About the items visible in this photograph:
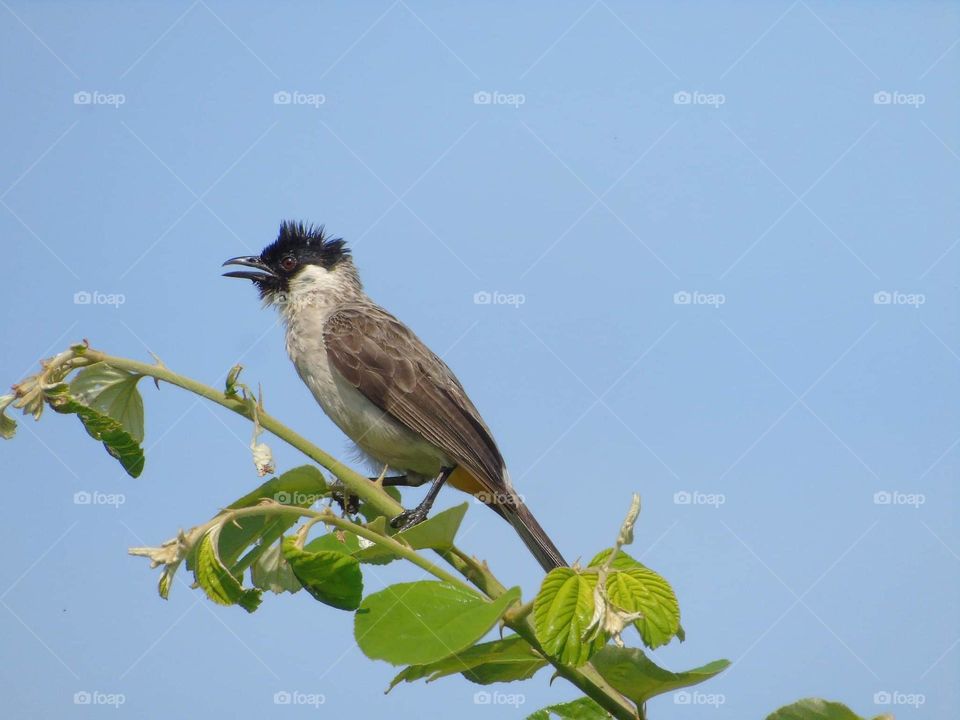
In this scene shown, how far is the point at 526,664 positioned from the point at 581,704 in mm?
151

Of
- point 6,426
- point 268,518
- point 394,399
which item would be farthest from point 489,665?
point 394,399

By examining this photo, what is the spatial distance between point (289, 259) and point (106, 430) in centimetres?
403

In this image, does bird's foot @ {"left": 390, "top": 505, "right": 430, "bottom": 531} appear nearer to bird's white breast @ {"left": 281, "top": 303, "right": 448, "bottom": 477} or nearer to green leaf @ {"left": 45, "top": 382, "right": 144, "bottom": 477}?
bird's white breast @ {"left": 281, "top": 303, "right": 448, "bottom": 477}

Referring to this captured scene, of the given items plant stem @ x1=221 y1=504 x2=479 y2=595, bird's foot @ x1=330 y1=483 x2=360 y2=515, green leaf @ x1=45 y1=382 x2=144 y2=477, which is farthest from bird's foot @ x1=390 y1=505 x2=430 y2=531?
plant stem @ x1=221 y1=504 x2=479 y2=595

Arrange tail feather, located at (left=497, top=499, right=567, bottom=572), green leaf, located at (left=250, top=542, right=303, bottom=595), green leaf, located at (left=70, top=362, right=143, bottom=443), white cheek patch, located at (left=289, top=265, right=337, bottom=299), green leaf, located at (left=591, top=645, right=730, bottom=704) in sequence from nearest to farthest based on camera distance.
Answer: green leaf, located at (left=591, top=645, right=730, bottom=704), green leaf, located at (left=250, top=542, right=303, bottom=595), green leaf, located at (left=70, top=362, right=143, bottom=443), tail feather, located at (left=497, top=499, right=567, bottom=572), white cheek patch, located at (left=289, top=265, right=337, bottom=299)

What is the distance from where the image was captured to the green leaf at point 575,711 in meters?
2.09

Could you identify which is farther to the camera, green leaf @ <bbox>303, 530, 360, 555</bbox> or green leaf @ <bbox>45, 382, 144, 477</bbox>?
green leaf @ <bbox>303, 530, 360, 555</bbox>

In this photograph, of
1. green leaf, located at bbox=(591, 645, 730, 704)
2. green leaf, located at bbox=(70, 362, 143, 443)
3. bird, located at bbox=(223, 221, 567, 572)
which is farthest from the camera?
bird, located at bbox=(223, 221, 567, 572)

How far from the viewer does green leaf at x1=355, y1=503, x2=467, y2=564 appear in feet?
6.87

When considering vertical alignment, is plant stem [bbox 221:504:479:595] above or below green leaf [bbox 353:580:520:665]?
above

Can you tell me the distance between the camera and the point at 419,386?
207 inches

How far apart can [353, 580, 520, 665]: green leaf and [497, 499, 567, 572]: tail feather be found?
2.46 meters

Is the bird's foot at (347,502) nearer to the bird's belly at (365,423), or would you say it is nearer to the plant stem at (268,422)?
the plant stem at (268,422)

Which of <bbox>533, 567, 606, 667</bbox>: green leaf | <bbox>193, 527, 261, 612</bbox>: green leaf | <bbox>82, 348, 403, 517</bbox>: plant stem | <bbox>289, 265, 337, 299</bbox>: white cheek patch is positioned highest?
<bbox>289, 265, 337, 299</bbox>: white cheek patch
